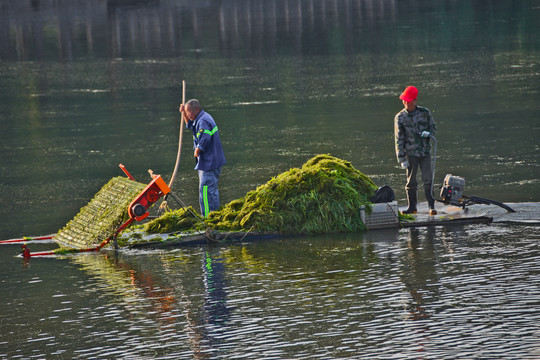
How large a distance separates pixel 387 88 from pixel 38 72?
18.1m

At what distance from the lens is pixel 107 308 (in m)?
10.9

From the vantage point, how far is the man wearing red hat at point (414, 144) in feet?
46.5

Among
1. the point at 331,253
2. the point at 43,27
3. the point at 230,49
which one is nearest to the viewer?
the point at 331,253

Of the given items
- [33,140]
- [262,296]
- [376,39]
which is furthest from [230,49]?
[262,296]

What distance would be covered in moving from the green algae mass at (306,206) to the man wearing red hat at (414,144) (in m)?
0.71

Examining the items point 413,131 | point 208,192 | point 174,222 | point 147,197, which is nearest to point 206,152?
point 208,192

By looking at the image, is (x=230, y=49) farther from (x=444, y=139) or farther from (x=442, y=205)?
(x=442, y=205)

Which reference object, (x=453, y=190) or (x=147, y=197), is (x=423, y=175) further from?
(x=147, y=197)

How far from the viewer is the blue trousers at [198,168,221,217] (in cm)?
1428

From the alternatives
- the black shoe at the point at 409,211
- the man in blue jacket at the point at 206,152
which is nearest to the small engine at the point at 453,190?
the black shoe at the point at 409,211

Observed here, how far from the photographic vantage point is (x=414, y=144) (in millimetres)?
14219

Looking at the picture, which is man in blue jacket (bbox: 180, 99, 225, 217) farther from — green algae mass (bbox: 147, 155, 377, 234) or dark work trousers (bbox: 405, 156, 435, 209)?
dark work trousers (bbox: 405, 156, 435, 209)

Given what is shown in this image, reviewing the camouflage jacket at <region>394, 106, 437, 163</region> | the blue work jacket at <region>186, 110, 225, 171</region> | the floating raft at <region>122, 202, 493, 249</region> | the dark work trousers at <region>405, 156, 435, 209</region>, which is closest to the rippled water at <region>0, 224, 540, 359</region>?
the floating raft at <region>122, 202, 493, 249</region>

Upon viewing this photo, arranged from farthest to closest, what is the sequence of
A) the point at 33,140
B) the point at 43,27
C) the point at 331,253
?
the point at 43,27
the point at 33,140
the point at 331,253
